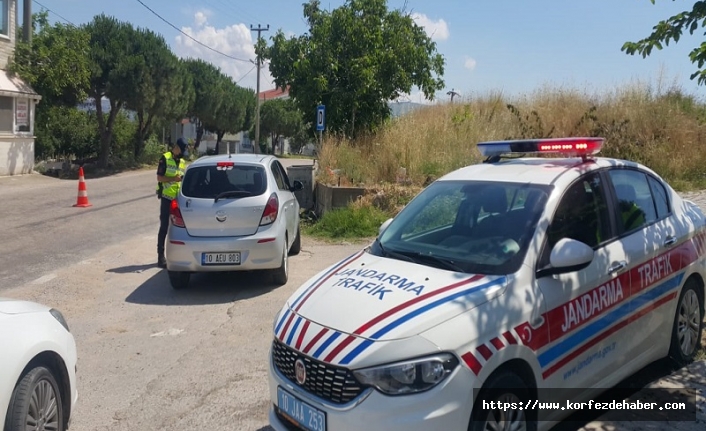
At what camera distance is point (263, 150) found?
6366cm

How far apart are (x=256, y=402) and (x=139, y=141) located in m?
31.2

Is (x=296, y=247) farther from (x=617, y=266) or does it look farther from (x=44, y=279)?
(x=617, y=266)

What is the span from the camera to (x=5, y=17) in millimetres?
23484

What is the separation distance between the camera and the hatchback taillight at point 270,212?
25.6ft

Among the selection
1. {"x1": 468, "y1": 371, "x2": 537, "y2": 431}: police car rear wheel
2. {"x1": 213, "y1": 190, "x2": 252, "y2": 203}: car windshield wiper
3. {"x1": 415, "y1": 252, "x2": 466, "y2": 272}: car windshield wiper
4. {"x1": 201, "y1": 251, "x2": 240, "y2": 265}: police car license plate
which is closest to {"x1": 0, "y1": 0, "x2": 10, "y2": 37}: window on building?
{"x1": 213, "y1": 190, "x2": 252, "y2": 203}: car windshield wiper

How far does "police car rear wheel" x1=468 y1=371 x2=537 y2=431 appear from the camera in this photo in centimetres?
316

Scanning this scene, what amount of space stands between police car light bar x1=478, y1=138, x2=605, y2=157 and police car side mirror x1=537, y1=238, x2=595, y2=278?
3.46 ft

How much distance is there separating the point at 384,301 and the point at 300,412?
0.74 meters

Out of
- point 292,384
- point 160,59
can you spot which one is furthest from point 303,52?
point 292,384

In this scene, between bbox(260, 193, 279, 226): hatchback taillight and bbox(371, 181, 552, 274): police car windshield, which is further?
bbox(260, 193, 279, 226): hatchback taillight

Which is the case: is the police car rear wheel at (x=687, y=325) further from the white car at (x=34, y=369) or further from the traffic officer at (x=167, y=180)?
the traffic officer at (x=167, y=180)

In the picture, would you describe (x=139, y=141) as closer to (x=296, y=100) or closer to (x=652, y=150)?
(x=296, y=100)

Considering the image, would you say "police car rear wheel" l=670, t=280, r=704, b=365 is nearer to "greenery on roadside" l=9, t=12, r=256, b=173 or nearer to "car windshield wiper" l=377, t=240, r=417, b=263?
"car windshield wiper" l=377, t=240, r=417, b=263

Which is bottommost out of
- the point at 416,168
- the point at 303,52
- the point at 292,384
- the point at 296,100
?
the point at 292,384
